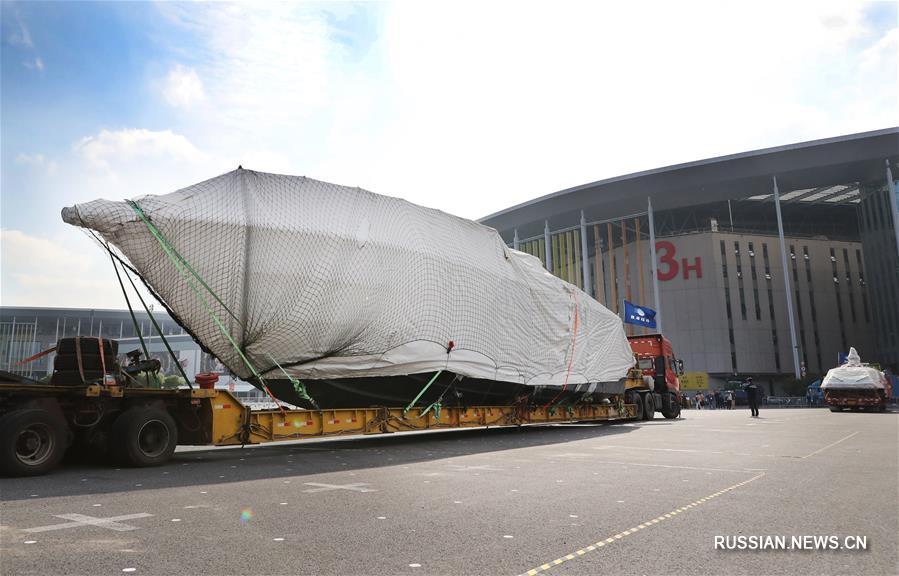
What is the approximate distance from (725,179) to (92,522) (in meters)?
60.9

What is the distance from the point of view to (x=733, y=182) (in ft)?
188

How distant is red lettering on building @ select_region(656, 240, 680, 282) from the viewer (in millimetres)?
67750

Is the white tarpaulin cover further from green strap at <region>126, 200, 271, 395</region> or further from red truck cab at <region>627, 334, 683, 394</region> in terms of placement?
green strap at <region>126, 200, 271, 395</region>

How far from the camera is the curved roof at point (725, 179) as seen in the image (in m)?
52.5

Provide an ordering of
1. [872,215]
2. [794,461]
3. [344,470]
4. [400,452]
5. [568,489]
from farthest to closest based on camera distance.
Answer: [872,215], [400,452], [794,461], [344,470], [568,489]

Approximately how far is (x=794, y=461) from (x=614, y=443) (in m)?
4.39

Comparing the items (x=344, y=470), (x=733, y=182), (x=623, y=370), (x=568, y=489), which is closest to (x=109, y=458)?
(x=344, y=470)

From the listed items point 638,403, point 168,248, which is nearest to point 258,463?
point 168,248

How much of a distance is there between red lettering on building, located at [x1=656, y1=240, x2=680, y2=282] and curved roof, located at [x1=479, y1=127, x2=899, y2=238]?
584 cm

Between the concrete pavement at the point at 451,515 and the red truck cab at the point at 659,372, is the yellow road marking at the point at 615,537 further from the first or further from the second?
the red truck cab at the point at 659,372

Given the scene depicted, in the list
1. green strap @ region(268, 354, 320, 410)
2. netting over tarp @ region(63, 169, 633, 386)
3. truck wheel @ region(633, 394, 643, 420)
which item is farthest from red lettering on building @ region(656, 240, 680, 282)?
green strap @ region(268, 354, 320, 410)

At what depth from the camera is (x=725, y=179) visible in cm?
5684

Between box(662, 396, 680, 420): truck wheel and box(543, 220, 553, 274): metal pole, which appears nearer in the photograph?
box(662, 396, 680, 420): truck wheel

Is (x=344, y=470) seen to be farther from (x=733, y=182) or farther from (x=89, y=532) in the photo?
(x=733, y=182)
